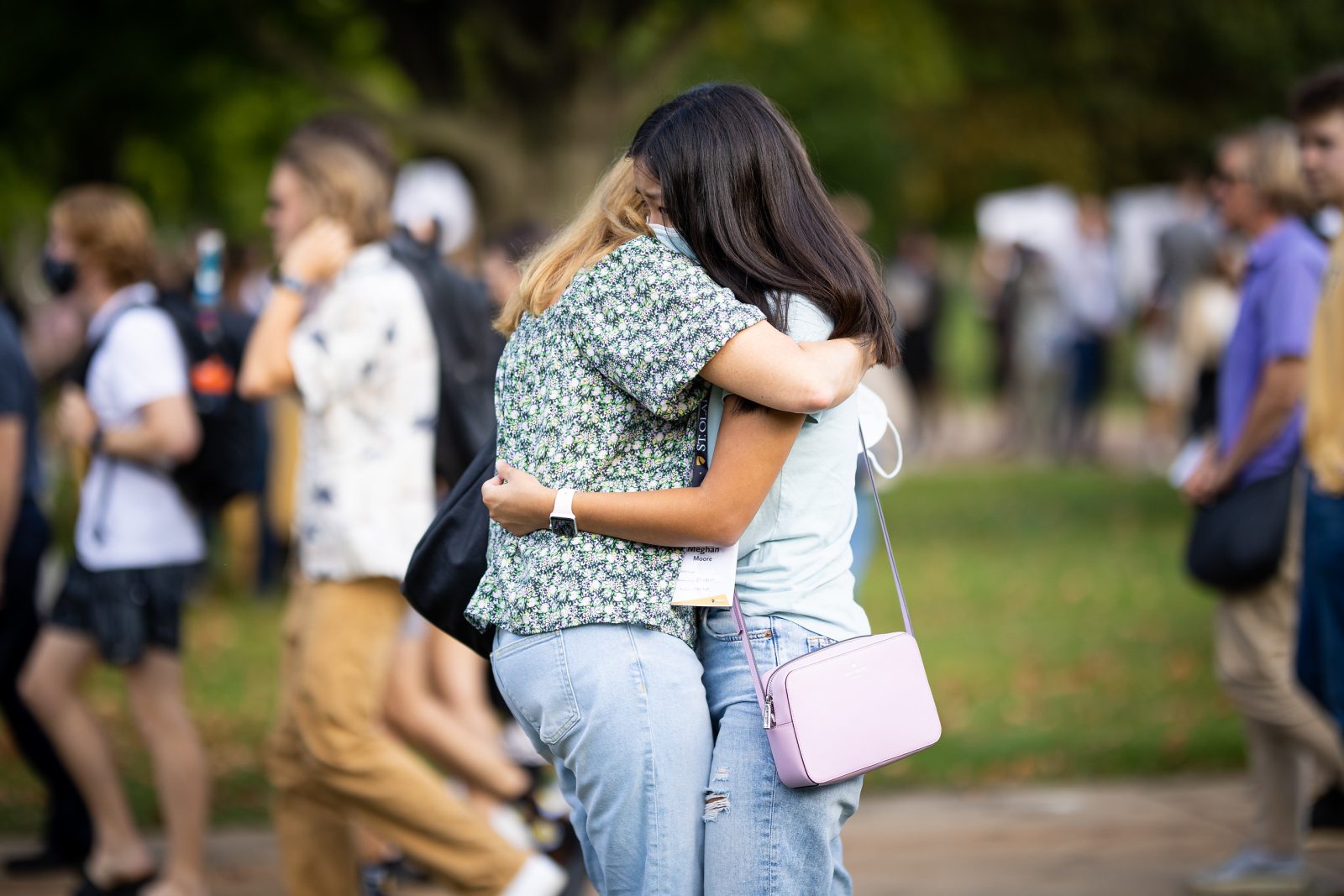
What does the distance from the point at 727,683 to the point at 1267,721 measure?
2786 mm

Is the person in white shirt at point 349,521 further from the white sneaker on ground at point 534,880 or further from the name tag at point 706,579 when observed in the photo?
the name tag at point 706,579

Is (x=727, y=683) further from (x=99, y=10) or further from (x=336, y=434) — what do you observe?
(x=99, y=10)

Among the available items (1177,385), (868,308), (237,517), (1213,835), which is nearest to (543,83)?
(237,517)

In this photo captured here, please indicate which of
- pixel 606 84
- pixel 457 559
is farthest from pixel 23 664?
pixel 606 84

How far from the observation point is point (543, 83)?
13.5 m

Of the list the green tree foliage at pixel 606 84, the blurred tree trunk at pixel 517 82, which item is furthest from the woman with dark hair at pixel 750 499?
the blurred tree trunk at pixel 517 82

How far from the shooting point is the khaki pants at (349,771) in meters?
4.32

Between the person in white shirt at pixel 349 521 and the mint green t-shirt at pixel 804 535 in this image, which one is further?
the person in white shirt at pixel 349 521

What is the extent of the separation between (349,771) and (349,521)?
2.09 ft

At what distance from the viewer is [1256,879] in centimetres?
513

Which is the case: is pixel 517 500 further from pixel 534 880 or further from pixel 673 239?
pixel 534 880

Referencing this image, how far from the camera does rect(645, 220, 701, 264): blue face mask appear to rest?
9.40ft

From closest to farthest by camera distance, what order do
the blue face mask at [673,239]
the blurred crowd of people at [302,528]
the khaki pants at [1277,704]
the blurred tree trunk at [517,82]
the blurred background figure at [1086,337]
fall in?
the blue face mask at [673,239]
the blurred crowd of people at [302,528]
the khaki pants at [1277,704]
the blurred tree trunk at [517,82]
the blurred background figure at [1086,337]

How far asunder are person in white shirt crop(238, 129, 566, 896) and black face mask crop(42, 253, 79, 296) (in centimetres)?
147
